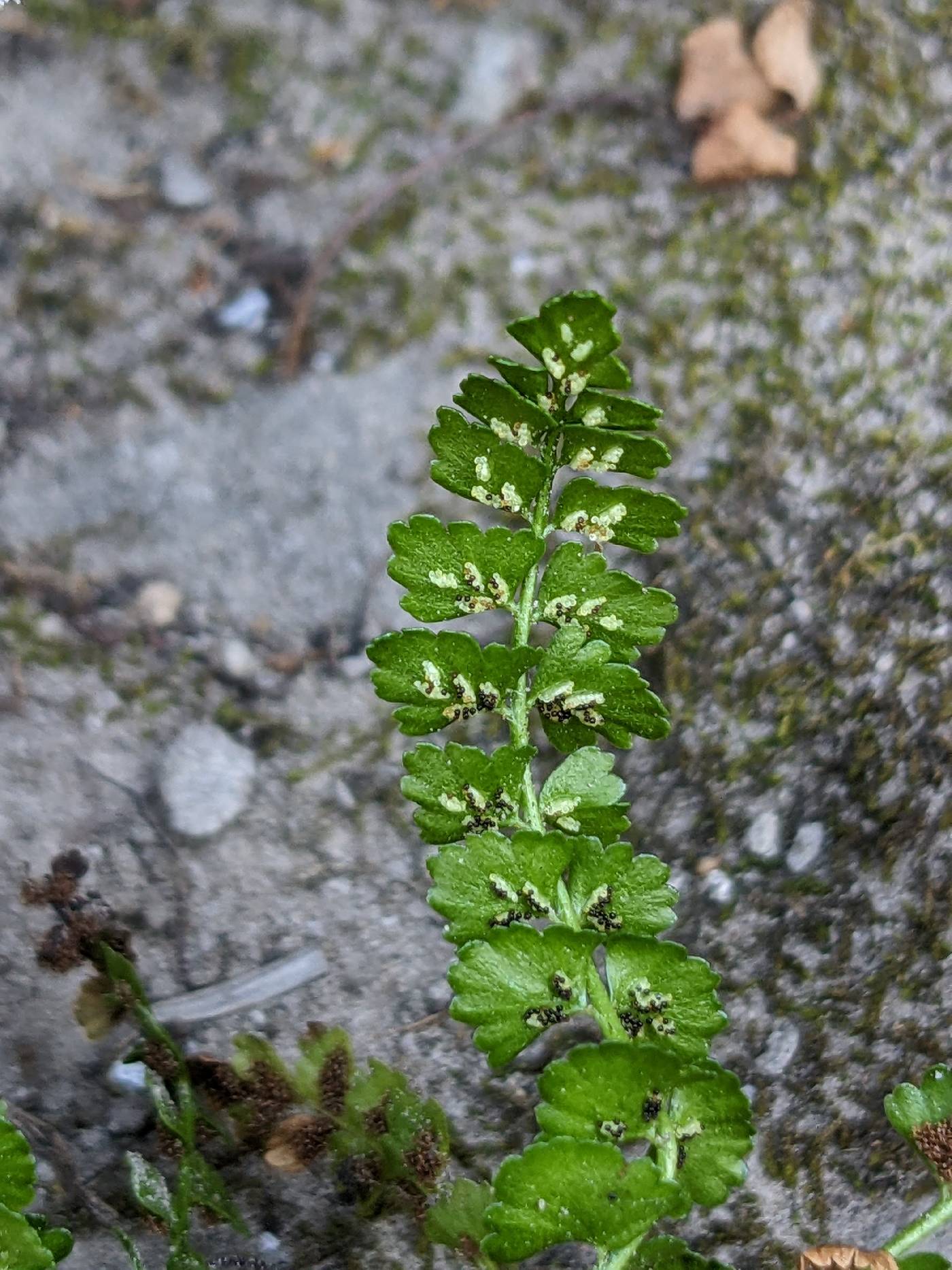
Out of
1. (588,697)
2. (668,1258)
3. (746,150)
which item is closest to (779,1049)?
(668,1258)

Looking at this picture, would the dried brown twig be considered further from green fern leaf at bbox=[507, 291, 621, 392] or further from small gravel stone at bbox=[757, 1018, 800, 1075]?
small gravel stone at bbox=[757, 1018, 800, 1075]

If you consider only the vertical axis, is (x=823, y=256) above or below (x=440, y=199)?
below

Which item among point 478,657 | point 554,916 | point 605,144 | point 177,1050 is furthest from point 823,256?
point 177,1050

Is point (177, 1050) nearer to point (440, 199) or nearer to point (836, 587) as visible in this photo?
point (836, 587)

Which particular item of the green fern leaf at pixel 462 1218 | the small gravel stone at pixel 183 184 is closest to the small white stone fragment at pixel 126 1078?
the green fern leaf at pixel 462 1218

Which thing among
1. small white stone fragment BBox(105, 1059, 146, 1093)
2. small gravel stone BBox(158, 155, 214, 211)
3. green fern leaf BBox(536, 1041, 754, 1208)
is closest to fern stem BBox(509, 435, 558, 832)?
green fern leaf BBox(536, 1041, 754, 1208)

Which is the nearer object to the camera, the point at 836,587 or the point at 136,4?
the point at 836,587
